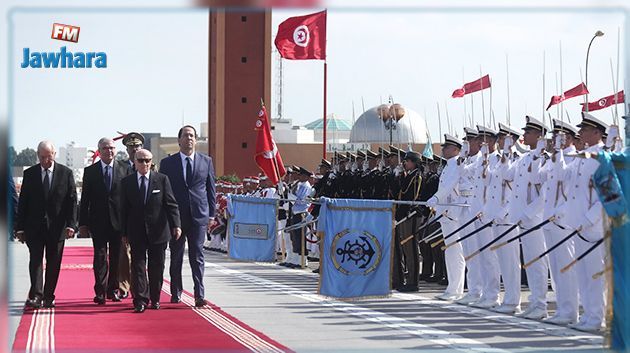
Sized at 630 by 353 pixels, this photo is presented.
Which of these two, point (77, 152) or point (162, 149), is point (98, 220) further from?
point (162, 149)

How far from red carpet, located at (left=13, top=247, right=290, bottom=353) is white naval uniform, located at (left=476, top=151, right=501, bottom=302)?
305 centimetres

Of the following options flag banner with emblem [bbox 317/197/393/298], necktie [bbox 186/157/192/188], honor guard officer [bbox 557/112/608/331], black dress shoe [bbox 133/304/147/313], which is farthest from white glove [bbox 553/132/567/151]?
black dress shoe [bbox 133/304/147/313]

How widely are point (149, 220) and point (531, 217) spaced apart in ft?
13.0

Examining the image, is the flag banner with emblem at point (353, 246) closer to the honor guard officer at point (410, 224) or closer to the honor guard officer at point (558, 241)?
the honor guard officer at point (410, 224)

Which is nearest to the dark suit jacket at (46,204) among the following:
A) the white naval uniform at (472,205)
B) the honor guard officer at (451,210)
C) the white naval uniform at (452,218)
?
the honor guard officer at (451,210)

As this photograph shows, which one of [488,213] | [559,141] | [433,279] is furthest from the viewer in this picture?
[433,279]

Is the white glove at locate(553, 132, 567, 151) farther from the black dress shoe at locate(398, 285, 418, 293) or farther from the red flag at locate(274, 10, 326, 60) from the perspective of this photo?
the red flag at locate(274, 10, 326, 60)

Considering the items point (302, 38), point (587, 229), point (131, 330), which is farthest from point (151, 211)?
point (302, 38)

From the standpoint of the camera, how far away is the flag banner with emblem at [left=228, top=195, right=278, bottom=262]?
880 inches

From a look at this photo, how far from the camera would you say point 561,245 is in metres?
12.8

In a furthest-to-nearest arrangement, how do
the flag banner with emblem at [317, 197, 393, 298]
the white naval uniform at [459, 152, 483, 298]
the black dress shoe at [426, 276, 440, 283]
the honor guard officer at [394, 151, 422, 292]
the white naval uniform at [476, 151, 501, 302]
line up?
the black dress shoe at [426, 276, 440, 283]
the honor guard officer at [394, 151, 422, 292]
the flag banner with emblem at [317, 197, 393, 298]
the white naval uniform at [459, 152, 483, 298]
the white naval uniform at [476, 151, 501, 302]

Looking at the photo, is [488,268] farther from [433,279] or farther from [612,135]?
[433,279]

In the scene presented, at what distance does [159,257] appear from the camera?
45.8 feet

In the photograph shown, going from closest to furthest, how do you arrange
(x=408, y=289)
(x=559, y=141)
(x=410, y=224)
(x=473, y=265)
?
(x=559, y=141) < (x=473, y=265) < (x=408, y=289) < (x=410, y=224)
